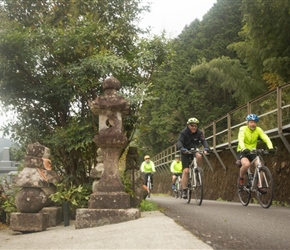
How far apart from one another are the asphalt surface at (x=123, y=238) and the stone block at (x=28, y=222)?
30 cm

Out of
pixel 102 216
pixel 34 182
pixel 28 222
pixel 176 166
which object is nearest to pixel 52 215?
pixel 28 222

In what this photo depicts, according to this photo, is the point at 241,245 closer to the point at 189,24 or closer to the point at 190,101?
the point at 190,101

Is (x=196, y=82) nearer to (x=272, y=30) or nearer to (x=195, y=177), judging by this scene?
(x=272, y=30)

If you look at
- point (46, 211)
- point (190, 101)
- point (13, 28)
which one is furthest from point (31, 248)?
point (190, 101)

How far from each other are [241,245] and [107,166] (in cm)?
366

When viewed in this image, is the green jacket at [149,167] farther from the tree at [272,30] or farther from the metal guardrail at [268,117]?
the tree at [272,30]

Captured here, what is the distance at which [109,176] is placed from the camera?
26.8 feet

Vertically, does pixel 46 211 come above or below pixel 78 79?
below

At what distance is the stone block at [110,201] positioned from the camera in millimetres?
7973

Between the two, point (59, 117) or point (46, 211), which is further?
point (59, 117)

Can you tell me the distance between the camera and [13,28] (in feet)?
33.4

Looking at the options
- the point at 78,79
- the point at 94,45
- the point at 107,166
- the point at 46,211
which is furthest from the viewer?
the point at 94,45

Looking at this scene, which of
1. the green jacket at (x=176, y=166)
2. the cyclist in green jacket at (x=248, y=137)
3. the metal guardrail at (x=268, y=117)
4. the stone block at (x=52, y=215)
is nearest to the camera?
the cyclist in green jacket at (x=248, y=137)

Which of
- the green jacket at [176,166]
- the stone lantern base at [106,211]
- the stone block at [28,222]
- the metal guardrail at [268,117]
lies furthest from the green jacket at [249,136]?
the green jacket at [176,166]
